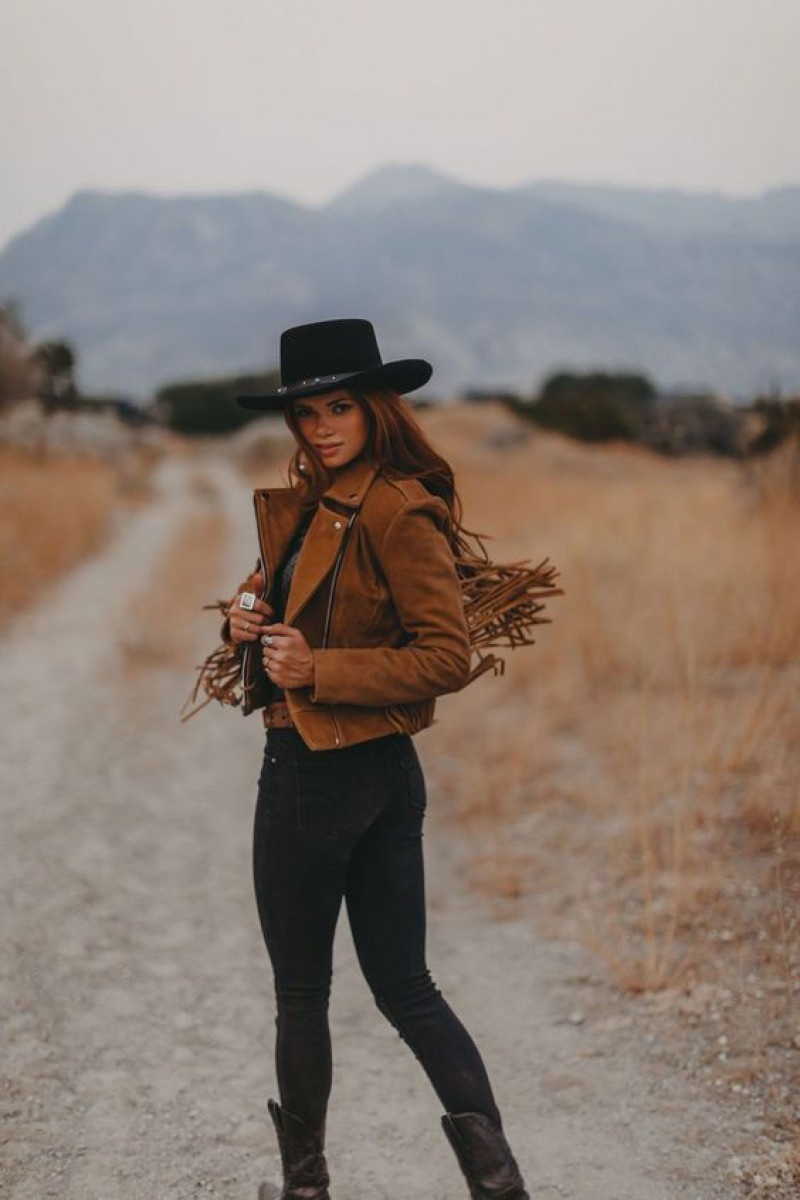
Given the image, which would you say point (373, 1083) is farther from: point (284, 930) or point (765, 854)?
point (765, 854)

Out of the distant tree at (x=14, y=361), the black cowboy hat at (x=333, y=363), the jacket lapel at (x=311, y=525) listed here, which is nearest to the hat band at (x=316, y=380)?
the black cowboy hat at (x=333, y=363)

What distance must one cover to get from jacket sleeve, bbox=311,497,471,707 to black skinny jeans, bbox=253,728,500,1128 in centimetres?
14

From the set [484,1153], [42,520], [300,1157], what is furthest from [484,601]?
[42,520]

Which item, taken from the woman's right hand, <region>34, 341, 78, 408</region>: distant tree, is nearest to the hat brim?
the woman's right hand

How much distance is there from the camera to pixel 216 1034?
2.96 m

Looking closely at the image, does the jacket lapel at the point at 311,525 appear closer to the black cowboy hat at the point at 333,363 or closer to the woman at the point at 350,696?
the woman at the point at 350,696

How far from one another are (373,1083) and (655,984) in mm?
990

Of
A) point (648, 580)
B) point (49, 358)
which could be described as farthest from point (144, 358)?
point (648, 580)

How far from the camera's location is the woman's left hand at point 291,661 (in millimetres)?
1681

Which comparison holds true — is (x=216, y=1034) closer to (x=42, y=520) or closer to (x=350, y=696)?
(x=350, y=696)

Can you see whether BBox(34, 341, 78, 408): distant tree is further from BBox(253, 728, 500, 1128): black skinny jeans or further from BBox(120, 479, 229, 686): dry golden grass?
BBox(253, 728, 500, 1128): black skinny jeans

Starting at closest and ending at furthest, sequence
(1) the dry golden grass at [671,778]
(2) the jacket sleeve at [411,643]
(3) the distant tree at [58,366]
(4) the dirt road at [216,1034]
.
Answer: (2) the jacket sleeve at [411,643]
(4) the dirt road at [216,1034]
(1) the dry golden grass at [671,778]
(3) the distant tree at [58,366]

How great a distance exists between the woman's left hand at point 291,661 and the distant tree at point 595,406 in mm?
27529

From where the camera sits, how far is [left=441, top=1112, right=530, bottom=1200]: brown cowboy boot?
1.82 metres
